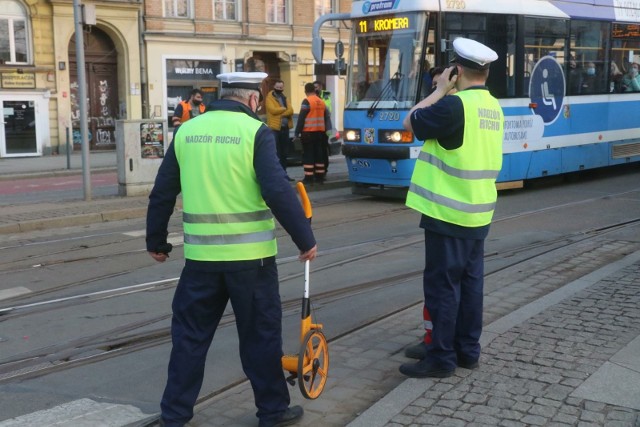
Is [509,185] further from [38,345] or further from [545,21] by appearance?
[38,345]

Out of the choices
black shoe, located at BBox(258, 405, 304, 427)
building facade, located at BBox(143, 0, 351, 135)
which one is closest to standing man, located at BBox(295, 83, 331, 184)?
black shoe, located at BBox(258, 405, 304, 427)

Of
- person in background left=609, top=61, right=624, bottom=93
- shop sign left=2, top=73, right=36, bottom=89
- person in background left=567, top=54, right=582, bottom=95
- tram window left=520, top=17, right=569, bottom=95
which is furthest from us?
shop sign left=2, top=73, right=36, bottom=89

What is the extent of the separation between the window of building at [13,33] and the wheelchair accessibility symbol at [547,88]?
18151 mm

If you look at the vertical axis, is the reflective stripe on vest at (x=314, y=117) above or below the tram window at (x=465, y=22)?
below

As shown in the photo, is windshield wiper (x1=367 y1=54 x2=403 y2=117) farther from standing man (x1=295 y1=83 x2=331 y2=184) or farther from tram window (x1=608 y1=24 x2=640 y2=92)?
tram window (x1=608 y1=24 x2=640 y2=92)

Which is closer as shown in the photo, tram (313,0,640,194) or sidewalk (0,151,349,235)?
sidewalk (0,151,349,235)

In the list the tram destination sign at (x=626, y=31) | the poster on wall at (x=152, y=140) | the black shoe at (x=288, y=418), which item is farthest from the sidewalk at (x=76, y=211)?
the black shoe at (x=288, y=418)

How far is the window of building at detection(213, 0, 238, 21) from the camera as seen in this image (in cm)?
3091

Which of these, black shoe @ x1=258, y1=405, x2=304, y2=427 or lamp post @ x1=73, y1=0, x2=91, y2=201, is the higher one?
lamp post @ x1=73, y1=0, x2=91, y2=201

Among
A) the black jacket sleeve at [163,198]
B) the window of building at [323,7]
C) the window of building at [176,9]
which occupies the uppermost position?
the window of building at [323,7]

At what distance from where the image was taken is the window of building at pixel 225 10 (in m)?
30.9

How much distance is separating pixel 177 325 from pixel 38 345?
7.67 ft

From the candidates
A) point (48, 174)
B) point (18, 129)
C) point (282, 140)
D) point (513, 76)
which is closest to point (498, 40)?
Answer: point (513, 76)

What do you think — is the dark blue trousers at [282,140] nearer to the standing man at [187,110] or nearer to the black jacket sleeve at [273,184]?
the standing man at [187,110]
